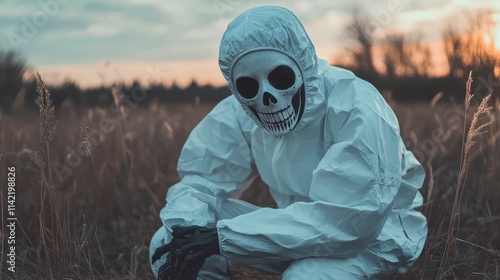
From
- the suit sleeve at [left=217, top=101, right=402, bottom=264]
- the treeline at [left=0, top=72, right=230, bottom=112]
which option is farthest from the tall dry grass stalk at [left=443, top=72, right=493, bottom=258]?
the treeline at [left=0, top=72, right=230, bottom=112]

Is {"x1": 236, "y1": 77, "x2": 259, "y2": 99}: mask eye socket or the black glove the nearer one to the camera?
the black glove

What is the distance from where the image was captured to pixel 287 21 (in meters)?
2.39

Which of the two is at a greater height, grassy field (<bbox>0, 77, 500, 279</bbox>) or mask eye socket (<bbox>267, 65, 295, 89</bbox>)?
mask eye socket (<bbox>267, 65, 295, 89</bbox>)

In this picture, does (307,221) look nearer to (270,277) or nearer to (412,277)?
(412,277)

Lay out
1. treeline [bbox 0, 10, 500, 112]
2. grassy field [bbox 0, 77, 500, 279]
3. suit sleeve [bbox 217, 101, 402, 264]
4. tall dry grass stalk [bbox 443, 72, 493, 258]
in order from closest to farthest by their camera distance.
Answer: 1. suit sleeve [bbox 217, 101, 402, 264]
2. tall dry grass stalk [bbox 443, 72, 493, 258]
3. grassy field [bbox 0, 77, 500, 279]
4. treeline [bbox 0, 10, 500, 112]

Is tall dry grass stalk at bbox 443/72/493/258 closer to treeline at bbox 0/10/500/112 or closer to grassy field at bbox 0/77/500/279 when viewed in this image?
grassy field at bbox 0/77/500/279

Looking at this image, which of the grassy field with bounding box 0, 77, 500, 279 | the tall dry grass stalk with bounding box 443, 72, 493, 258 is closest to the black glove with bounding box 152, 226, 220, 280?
the grassy field with bounding box 0, 77, 500, 279

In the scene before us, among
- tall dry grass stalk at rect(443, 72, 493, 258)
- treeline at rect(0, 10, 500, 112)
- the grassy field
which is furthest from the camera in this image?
treeline at rect(0, 10, 500, 112)

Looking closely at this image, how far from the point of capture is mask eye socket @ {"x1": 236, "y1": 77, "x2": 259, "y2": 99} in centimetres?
243

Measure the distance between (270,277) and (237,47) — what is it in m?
1.32

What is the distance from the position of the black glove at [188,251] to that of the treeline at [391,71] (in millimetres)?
6158

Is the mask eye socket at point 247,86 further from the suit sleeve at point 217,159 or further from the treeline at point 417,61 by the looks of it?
the treeline at point 417,61

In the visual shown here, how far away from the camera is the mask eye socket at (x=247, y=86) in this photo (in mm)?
2426

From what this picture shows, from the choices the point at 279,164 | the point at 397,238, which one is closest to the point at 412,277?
the point at 397,238
